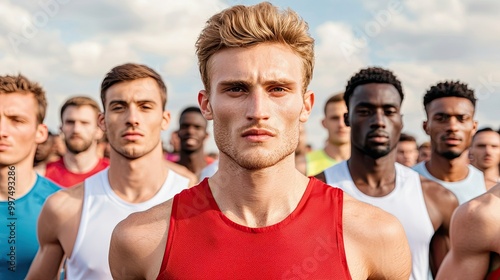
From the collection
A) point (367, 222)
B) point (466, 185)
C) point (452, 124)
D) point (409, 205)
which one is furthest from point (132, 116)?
point (466, 185)

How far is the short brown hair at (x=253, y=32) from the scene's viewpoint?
12.5ft

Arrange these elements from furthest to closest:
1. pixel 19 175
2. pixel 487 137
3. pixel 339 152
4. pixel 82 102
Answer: pixel 487 137 < pixel 82 102 < pixel 339 152 < pixel 19 175

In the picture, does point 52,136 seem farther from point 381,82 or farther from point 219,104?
point 219,104

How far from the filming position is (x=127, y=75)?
6.48 metres

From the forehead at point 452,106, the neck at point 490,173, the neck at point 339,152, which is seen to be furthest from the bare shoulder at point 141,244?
the neck at point 490,173

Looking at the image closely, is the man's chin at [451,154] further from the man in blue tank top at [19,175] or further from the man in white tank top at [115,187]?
the man in blue tank top at [19,175]

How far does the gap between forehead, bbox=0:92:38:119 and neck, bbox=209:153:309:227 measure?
3.24 m

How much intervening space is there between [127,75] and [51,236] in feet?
4.90

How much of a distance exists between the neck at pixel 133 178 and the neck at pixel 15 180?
32.6 inches

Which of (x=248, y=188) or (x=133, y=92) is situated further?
(x=133, y=92)

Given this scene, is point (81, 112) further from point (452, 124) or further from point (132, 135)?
point (452, 124)

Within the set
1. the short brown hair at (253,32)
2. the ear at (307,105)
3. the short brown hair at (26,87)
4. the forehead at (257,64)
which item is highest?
the short brown hair at (26,87)

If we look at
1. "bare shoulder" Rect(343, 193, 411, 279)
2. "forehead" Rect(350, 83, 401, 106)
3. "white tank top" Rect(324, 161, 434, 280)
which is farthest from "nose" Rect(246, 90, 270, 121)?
"forehead" Rect(350, 83, 401, 106)

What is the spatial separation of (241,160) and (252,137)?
130 mm
